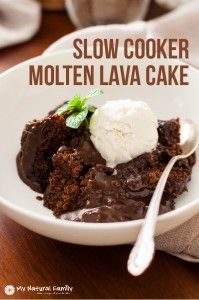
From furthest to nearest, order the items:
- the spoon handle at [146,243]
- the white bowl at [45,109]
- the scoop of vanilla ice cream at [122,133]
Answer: the scoop of vanilla ice cream at [122,133] → the white bowl at [45,109] → the spoon handle at [146,243]

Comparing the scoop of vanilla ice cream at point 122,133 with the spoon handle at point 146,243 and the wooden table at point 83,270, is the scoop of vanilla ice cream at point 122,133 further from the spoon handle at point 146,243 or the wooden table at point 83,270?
the wooden table at point 83,270

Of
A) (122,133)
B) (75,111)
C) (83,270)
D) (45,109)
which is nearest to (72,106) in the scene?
(75,111)

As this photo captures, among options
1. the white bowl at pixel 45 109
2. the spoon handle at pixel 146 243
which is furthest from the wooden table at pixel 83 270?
the spoon handle at pixel 146 243

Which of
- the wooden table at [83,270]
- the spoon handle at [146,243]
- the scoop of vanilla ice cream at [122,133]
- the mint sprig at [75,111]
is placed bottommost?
the wooden table at [83,270]

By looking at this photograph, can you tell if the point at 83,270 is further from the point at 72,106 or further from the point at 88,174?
the point at 72,106

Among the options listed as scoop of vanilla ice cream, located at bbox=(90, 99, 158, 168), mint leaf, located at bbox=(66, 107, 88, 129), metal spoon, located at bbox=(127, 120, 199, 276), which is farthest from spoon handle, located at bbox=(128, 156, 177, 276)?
mint leaf, located at bbox=(66, 107, 88, 129)
